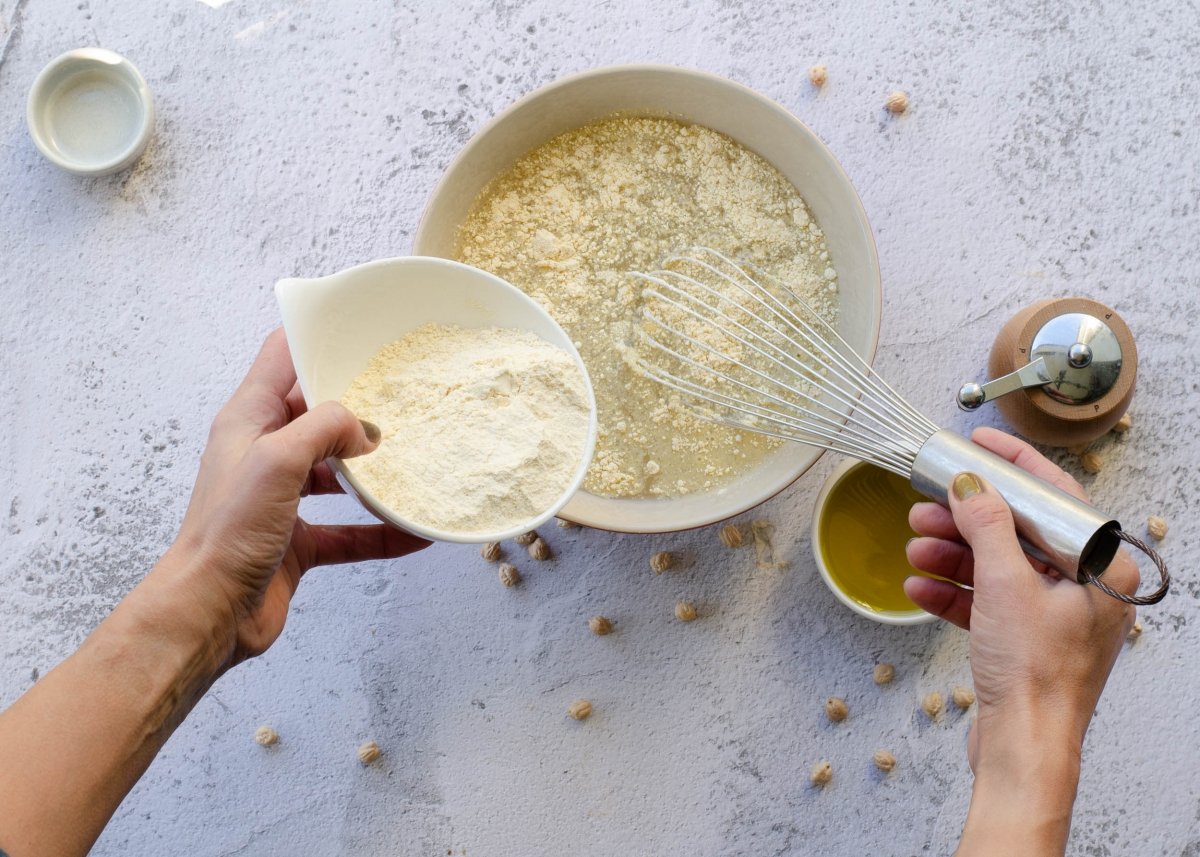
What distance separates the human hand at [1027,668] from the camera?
0.84 metres

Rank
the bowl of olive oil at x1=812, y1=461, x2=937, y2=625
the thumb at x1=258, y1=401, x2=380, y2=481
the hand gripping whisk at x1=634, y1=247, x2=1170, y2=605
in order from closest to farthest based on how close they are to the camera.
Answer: the thumb at x1=258, y1=401, x2=380, y2=481 < the hand gripping whisk at x1=634, y1=247, x2=1170, y2=605 < the bowl of olive oil at x1=812, y1=461, x2=937, y2=625

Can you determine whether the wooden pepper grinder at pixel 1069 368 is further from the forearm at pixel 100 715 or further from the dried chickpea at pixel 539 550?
the forearm at pixel 100 715

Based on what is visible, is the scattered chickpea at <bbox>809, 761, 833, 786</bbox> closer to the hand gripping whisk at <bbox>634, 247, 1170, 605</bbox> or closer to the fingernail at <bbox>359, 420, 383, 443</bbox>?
the hand gripping whisk at <bbox>634, 247, 1170, 605</bbox>

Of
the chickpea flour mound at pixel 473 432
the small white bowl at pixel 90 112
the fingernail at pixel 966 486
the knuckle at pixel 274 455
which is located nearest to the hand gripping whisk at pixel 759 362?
the fingernail at pixel 966 486

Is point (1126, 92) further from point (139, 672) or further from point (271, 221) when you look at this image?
point (139, 672)

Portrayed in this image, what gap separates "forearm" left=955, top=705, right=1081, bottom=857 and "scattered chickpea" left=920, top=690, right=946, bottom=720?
343 mm

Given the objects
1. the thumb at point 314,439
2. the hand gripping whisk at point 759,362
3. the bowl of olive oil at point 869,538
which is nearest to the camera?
the thumb at point 314,439

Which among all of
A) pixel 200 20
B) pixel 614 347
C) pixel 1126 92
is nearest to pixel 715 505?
pixel 614 347

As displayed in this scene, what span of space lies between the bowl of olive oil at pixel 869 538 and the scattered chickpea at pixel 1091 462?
0.23 metres

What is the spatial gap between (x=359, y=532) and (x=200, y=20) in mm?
720

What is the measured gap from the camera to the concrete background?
122cm

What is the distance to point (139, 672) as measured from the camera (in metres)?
0.89

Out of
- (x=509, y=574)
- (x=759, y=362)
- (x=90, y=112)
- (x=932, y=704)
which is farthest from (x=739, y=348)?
(x=90, y=112)

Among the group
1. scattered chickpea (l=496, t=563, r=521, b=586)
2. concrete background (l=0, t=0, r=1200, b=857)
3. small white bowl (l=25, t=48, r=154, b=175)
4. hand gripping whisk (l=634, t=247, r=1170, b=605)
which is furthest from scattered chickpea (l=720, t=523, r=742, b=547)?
small white bowl (l=25, t=48, r=154, b=175)
